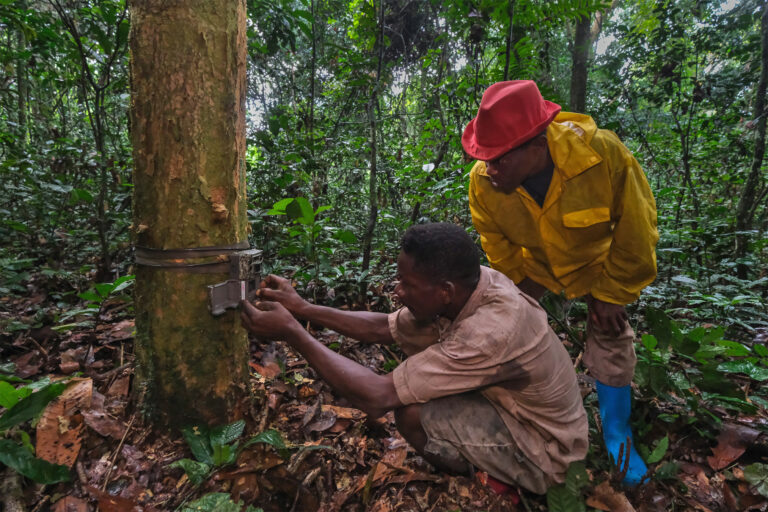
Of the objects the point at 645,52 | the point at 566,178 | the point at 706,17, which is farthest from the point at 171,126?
the point at 706,17

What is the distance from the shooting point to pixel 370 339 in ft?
7.81

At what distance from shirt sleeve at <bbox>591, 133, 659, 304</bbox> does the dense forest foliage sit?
0.40 meters

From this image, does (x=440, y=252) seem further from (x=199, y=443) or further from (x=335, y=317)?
(x=199, y=443)

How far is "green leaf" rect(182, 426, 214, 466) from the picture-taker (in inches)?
68.1

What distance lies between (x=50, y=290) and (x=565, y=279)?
15.0ft

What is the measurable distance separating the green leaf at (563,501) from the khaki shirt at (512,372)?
2.7 inches

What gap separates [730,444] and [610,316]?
947mm

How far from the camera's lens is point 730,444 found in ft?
7.38

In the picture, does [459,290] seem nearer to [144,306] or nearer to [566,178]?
[566,178]

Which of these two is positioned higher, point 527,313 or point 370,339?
point 527,313

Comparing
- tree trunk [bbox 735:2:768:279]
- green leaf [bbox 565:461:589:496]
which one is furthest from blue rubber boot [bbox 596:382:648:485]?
tree trunk [bbox 735:2:768:279]

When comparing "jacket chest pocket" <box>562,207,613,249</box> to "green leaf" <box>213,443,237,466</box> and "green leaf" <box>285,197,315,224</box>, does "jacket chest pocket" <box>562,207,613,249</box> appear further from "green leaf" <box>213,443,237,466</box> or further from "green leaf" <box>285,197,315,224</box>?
"green leaf" <box>213,443,237,466</box>

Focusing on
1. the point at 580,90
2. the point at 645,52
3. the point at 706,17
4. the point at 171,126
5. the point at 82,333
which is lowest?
the point at 82,333

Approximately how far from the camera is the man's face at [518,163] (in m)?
2.24
